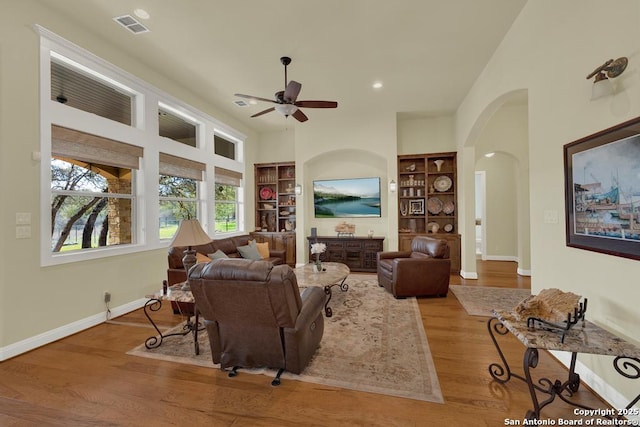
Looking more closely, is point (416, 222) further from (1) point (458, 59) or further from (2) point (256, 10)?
(2) point (256, 10)

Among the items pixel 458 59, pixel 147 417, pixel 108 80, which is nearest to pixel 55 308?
pixel 147 417

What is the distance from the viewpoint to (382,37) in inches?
136

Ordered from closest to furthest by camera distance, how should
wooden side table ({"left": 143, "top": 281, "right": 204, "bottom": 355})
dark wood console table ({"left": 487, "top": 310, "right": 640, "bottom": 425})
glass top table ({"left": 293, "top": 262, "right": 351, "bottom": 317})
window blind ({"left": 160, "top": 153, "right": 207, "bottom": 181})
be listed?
dark wood console table ({"left": 487, "top": 310, "right": 640, "bottom": 425}) → wooden side table ({"left": 143, "top": 281, "right": 204, "bottom": 355}) → glass top table ({"left": 293, "top": 262, "right": 351, "bottom": 317}) → window blind ({"left": 160, "top": 153, "right": 207, "bottom": 181})

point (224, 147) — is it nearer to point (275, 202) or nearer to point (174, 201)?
point (275, 202)

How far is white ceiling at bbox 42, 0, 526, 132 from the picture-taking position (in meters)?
2.95

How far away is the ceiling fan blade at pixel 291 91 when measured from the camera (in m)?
3.30

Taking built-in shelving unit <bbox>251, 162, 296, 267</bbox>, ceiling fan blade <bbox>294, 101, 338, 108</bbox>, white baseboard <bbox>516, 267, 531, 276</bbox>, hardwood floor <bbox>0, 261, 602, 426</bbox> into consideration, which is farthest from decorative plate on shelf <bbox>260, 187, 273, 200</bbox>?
white baseboard <bbox>516, 267, 531, 276</bbox>

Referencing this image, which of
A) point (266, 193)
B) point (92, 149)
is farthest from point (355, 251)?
point (92, 149)

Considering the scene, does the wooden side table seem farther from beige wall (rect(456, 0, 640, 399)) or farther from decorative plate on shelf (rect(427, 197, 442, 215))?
decorative plate on shelf (rect(427, 197, 442, 215))

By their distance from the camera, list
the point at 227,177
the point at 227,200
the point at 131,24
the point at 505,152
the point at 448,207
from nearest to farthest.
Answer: the point at 131,24 < the point at 505,152 < the point at 448,207 < the point at 227,177 < the point at 227,200

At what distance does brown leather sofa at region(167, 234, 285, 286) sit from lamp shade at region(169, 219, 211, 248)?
99 centimetres

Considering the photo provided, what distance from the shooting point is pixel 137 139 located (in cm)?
397

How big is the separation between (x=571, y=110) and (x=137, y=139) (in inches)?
198

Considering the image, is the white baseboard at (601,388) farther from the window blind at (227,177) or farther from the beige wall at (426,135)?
the window blind at (227,177)
